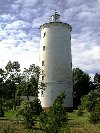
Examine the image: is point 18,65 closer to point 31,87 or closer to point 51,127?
point 31,87

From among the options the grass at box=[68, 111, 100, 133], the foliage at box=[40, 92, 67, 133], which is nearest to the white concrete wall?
the grass at box=[68, 111, 100, 133]

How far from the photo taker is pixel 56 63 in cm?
4484

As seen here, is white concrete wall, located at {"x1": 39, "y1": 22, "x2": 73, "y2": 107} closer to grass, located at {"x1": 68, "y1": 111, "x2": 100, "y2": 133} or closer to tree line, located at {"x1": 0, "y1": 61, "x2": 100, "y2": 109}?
tree line, located at {"x1": 0, "y1": 61, "x2": 100, "y2": 109}

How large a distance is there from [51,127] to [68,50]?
103 ft

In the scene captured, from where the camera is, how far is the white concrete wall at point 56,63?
147ft

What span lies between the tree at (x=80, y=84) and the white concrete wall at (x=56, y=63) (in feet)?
38.2

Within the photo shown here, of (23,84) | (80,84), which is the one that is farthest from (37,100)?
(80,84)

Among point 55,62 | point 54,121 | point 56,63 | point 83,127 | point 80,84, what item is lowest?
point 83,127

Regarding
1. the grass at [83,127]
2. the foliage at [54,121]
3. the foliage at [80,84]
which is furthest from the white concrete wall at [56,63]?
the foliage at [54,121]

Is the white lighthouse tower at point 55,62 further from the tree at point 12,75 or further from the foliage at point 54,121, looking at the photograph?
the foliage at point 54,121

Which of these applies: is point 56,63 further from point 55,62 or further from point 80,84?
point 80,84

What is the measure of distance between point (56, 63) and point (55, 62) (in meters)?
0.20

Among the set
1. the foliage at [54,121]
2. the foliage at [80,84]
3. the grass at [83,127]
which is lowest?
the grass at [83,127]

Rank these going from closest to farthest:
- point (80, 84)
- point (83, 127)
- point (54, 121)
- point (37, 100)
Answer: point (54, 121), point (83, 127), point (37, 100), point (80, 84)
